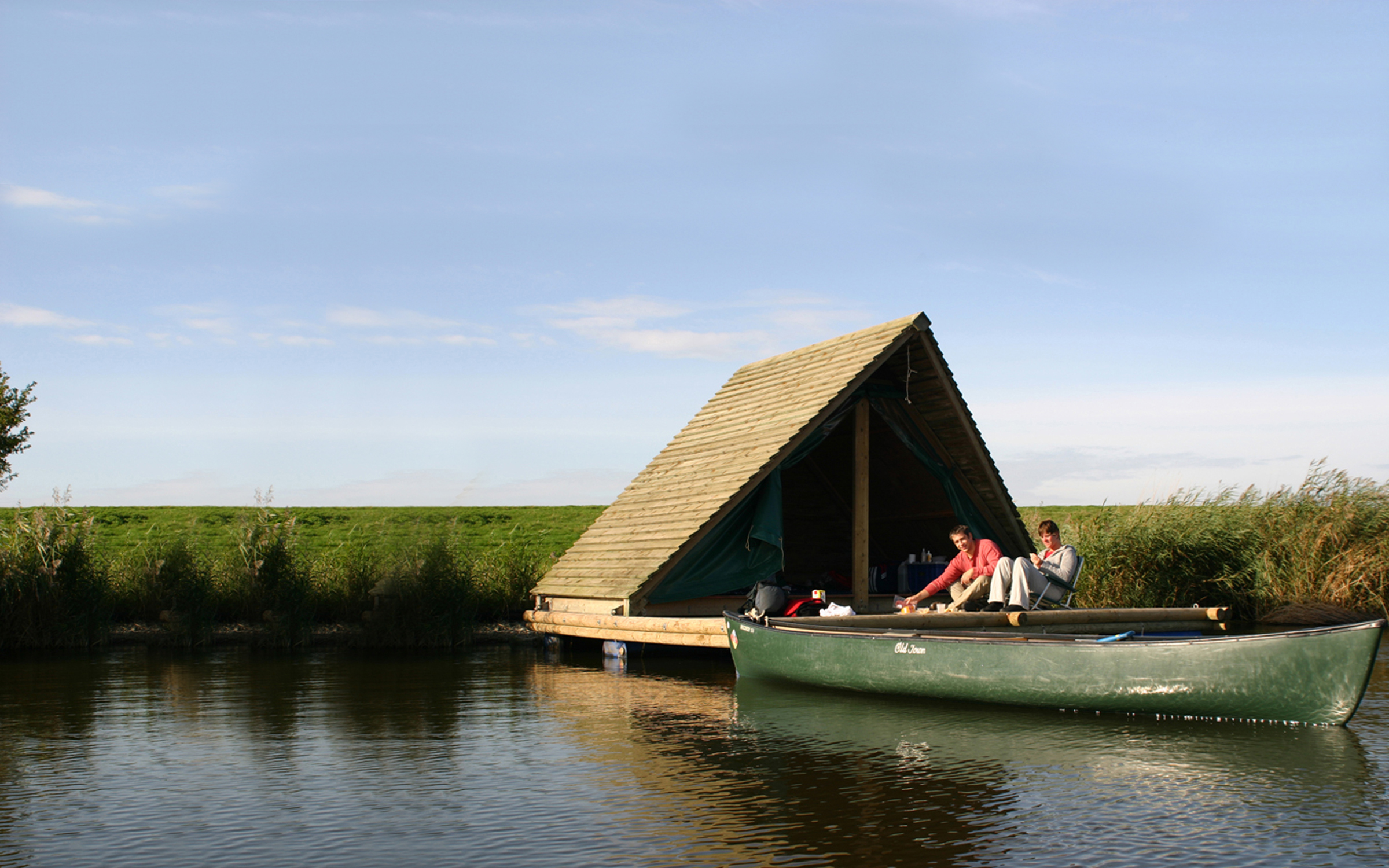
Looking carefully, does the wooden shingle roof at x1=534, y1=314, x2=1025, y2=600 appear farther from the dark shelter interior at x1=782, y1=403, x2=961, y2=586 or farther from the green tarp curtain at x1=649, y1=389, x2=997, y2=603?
the dark shelter interior at x1=782, y1=403, x2=961, y2=586

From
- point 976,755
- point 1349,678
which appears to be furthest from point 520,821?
point 1349,678

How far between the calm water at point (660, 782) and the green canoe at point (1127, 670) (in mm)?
216

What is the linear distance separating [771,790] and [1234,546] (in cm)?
1691

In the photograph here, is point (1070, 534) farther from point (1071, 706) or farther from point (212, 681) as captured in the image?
point (212, 681)


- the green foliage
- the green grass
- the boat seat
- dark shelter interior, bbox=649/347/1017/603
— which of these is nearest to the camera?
the boat seat

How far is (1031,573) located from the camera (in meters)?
12.8

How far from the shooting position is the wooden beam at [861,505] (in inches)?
632

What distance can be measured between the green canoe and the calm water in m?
0.22

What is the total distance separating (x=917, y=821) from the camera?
6379 millimetres

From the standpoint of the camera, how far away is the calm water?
5.92 m

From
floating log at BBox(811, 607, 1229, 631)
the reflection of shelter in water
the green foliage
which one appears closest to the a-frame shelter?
floating log at BBox(811, 607, 1229, 631)

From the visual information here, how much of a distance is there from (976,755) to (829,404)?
7512 mm

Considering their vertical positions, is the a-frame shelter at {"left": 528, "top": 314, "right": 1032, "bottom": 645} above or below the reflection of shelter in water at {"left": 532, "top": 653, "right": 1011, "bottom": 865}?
above

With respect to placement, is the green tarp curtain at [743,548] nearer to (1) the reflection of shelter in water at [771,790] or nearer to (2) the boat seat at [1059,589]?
(2) the boat seat at [1059,589]
